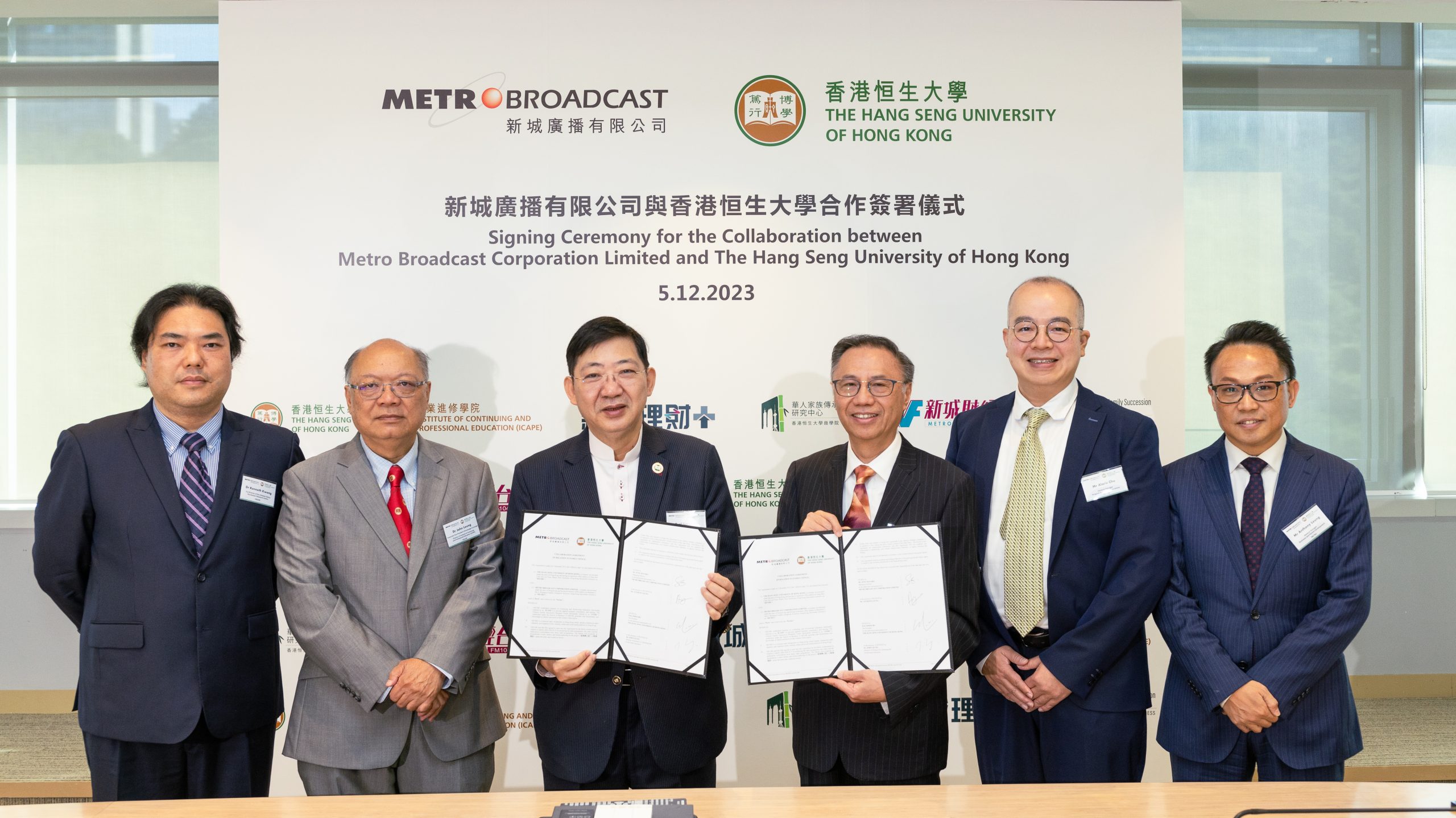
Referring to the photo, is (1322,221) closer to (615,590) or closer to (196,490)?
(615,590)

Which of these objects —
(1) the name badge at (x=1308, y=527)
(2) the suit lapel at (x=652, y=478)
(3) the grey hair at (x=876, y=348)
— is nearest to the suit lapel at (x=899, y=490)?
(3) the grey hair at (x=876, y=348)

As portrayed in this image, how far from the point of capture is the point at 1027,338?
9.05 ft

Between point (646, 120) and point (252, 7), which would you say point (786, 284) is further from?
point (252, 7)

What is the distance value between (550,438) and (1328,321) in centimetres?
462

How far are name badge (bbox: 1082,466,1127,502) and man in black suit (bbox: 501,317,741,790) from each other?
3.33ft

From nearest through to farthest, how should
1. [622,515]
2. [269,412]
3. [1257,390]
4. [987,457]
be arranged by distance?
[622,515]
[1257,390]
[987,457]
[269,412]

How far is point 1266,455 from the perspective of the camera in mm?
2783

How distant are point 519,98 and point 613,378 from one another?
209 centimetres

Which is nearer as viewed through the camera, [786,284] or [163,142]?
[786,284]

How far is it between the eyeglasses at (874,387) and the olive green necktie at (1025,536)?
18.9 inches

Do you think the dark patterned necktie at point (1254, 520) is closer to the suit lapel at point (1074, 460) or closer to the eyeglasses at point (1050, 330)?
the suit lapel at point (1074, 460)

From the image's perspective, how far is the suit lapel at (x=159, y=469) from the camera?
264cm

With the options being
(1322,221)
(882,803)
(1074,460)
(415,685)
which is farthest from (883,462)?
(1322,221)

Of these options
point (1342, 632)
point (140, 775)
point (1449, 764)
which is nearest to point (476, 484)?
point (140, 775)
